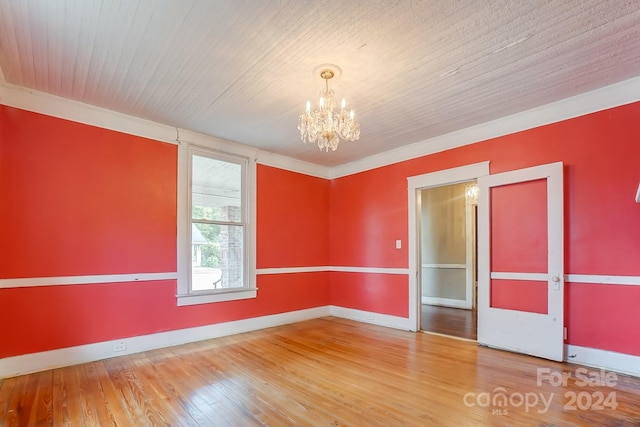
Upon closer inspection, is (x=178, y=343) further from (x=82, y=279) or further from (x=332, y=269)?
(x=332, y=269)

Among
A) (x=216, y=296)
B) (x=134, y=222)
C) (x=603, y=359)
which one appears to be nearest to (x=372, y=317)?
(x=216, y=296)

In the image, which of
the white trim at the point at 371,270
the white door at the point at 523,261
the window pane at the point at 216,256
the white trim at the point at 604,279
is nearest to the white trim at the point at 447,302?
the white trim at the point at 371,270

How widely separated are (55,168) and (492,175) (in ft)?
16.4

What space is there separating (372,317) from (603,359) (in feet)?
9.41

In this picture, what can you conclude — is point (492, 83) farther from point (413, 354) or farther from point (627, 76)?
point (413, 354)

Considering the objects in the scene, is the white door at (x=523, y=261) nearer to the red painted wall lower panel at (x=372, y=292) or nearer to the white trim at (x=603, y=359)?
the white trim at (x=603, y=359)

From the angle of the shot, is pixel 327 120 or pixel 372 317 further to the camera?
pixel 372 317

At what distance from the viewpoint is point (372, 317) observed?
17.0ft

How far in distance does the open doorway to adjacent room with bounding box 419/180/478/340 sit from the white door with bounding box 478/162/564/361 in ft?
6.80

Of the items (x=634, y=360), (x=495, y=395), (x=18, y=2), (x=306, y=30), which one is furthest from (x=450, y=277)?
(x=18, y=2)

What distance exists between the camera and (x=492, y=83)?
9.86 feet

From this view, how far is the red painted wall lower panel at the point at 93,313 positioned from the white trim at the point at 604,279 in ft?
13.4

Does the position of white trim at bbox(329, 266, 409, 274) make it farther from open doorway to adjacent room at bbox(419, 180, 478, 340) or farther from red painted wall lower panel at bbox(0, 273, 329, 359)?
red painted wall lower panel at bbox(0, 273, 329, 359)

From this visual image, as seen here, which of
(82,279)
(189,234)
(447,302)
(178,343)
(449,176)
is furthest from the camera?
(447,302)
